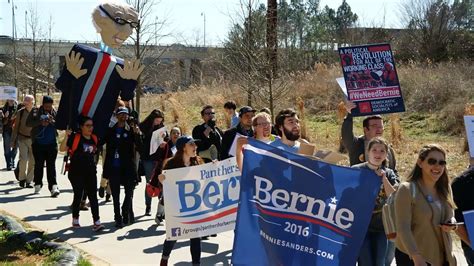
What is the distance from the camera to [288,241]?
4957mm

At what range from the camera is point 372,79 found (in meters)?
8.61

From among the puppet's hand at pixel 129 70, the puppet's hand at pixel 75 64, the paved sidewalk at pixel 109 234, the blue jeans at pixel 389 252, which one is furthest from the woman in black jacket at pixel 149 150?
the blue jeans at pixel 389 252

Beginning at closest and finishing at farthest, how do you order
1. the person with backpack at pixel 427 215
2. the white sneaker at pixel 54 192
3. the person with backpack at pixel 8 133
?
the person with backpack at pixel 427 215 → the white sneaker at pixel 54 192 → the person with backpack at pixel 8 133

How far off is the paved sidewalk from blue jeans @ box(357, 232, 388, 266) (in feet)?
7.49

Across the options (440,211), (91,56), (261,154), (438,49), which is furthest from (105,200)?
(438,49)

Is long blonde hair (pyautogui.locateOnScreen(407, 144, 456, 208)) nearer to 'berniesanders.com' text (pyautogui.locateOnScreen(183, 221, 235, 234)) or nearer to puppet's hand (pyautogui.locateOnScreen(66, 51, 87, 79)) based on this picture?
'berniesanders.com' text (pyautogui.locateOnScreen(183, 221, 235, 234))

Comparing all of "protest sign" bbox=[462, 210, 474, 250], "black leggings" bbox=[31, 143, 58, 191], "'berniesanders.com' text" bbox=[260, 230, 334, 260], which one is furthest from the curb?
"protest sign" bbox=[462, 210, 474, 250]

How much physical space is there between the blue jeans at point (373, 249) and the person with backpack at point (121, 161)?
461 centimetres

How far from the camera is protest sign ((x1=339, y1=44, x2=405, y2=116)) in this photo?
8406 millimetres

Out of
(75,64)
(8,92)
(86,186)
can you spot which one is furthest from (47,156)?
(8,92)

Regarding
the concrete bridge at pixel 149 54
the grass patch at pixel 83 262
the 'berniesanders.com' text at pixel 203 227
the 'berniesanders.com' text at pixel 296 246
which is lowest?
the grass patch at pixel 83 262

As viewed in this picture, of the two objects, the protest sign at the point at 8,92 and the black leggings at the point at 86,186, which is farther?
the protest sign at the point at 8,92

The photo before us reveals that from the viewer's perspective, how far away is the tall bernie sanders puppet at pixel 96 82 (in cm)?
927

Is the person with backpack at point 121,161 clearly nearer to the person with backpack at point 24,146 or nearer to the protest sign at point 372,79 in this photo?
the protest sign at point 372,79
